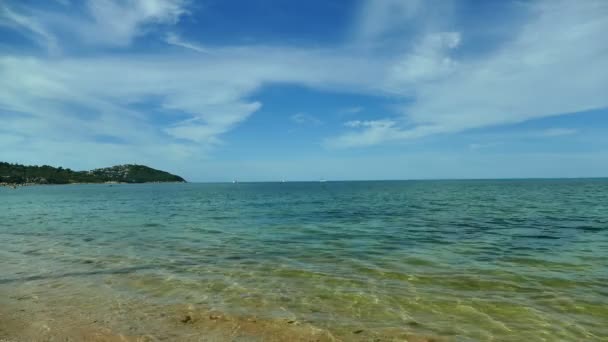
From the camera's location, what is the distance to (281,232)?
2491 cm

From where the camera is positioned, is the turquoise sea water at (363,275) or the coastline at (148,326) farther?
the turquoise sea water at (363,275)

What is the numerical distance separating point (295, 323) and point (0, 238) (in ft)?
76.5

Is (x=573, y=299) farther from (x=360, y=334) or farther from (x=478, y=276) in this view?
(x=360, y=334)

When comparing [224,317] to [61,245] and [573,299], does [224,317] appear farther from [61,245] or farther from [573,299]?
[61,245]

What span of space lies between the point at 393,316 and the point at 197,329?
15.2 ft

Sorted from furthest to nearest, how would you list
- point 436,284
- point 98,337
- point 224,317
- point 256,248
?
point 256,248
point 436,284
point 224,317
point 98,337

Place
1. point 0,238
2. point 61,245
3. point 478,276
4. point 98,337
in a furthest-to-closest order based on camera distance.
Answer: point 0,238 < point 61,245 < point 478,276 < point 98,337

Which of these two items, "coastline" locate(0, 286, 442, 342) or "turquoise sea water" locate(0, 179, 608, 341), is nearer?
"coastline" locate(0, 286, 442, 342)

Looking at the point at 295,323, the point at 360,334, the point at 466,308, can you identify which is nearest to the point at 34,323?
the point at 295,323

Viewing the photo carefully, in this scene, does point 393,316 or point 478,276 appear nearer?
point 393,316

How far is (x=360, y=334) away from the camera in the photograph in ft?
26.8

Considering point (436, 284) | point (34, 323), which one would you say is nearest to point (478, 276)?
point (436, 284)

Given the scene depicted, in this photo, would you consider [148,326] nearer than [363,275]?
Yes

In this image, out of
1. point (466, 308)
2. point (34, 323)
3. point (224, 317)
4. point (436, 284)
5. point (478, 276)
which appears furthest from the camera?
point (478, 276)
